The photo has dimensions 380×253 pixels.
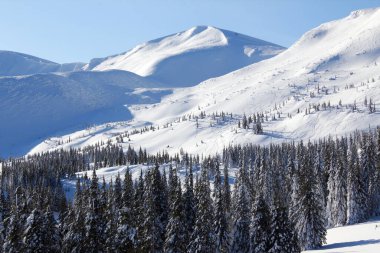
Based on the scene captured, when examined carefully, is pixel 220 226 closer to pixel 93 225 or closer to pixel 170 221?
pixel 170 221

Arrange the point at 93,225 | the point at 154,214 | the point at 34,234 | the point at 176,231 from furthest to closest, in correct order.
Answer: the point at 154,214 → the point at 176,231 → the point at 93,225 → the point at 34,234

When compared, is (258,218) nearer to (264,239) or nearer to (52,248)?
(264,239)

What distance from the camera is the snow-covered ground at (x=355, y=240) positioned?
6522cm

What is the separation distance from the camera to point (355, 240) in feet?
240

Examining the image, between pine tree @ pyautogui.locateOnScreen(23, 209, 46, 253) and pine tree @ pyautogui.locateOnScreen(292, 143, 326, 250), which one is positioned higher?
pine tree @ pyautogui.locateOnScreen(23, 209, 46, 253)

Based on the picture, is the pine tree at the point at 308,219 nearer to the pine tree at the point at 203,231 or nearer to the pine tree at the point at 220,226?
the pine tree at the point at 220,226

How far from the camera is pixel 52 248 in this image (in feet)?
193

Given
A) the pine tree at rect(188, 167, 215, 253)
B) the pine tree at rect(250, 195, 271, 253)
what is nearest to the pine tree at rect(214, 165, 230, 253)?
the pine tree at rect(188, 167, 215, 253)

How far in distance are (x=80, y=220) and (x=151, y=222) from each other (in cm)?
1090

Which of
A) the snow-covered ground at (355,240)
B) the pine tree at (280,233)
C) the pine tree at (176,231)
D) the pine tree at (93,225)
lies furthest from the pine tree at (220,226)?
the pine tree at (93,225)

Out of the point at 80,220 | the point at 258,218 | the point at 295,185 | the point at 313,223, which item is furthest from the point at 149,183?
the point at 295,185

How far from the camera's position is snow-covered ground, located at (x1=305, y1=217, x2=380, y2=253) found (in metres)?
65.2

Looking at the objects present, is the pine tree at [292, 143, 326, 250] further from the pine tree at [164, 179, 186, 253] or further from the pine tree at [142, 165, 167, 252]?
the pine tree at [142, 165, 167, 252]

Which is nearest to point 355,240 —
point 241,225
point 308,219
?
point 308,219
